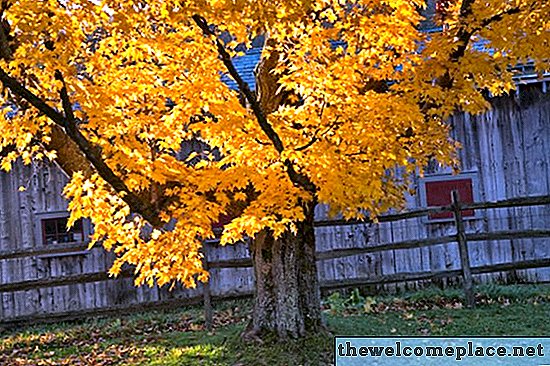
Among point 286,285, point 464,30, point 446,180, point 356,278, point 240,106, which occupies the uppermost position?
point 464,30

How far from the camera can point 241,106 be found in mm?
6355

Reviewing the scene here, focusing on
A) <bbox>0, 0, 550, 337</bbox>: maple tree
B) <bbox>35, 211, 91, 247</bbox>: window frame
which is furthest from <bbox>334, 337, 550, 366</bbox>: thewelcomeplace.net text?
<bbox>35, 211, 91, 247</bbox>: window frame

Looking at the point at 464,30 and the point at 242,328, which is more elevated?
the point at 464,30

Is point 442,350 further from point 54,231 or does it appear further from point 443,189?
point 54,231

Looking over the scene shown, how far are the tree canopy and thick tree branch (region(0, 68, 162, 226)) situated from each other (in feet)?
0.04

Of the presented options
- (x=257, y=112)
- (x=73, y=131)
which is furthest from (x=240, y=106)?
(x=73, y=131)

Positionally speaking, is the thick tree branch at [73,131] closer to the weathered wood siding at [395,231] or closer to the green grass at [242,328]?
the green grass at [242,328]

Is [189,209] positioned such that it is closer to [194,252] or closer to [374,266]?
[194,252]

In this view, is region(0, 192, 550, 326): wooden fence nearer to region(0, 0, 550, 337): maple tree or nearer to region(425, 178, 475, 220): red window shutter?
region(425, 178, 475, 220): red window shutter

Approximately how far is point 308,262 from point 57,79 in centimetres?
358

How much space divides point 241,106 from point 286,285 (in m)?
2.23

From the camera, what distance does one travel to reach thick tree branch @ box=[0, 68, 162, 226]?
18.2 ft

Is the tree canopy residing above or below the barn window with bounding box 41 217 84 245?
above

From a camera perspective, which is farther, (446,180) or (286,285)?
(446,180)
